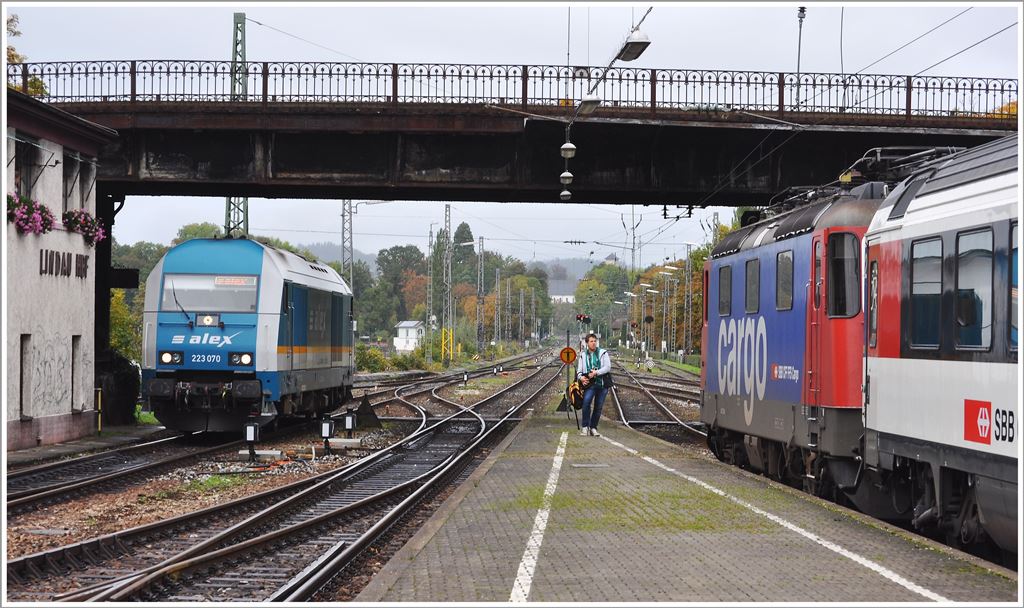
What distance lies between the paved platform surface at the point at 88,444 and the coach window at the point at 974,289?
12.9 metres

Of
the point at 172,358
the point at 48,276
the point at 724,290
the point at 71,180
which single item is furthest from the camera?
the point at 172,358

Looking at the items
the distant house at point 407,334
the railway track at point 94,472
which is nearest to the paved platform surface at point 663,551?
the railway track at point 94,472

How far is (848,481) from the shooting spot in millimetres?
13695

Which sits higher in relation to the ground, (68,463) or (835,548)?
(835,548)

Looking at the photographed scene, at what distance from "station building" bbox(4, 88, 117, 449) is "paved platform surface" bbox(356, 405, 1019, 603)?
9146mm

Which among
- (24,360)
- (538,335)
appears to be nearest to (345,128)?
(24,360)

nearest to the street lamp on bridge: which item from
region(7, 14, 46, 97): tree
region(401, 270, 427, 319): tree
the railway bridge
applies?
the railway bridge

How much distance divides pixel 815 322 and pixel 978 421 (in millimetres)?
4686

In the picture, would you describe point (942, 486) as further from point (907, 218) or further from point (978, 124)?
point (978, 124)

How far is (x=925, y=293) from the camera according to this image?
11.1m

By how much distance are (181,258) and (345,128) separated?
403 centimetres

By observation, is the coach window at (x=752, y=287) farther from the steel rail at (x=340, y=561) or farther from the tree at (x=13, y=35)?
the tree at (x=13, y=35)

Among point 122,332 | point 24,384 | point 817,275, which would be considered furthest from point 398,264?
point 817,275

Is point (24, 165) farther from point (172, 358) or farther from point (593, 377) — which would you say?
point (593, 377)
